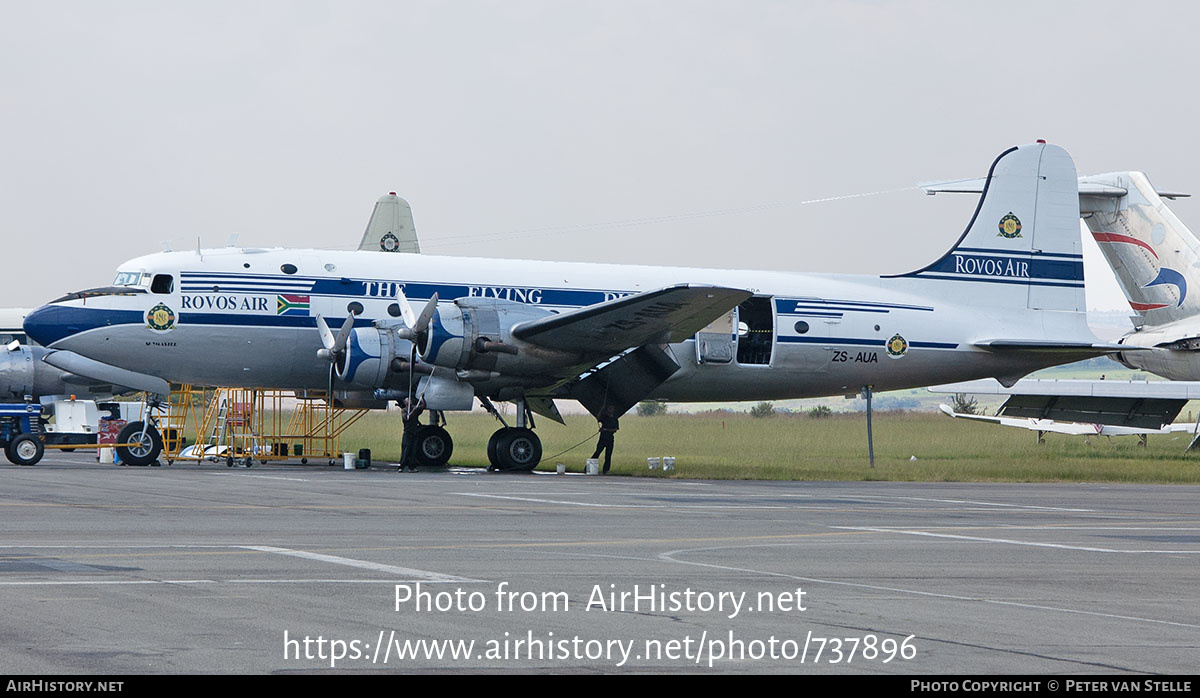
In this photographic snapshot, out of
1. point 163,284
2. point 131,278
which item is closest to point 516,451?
point 163,284

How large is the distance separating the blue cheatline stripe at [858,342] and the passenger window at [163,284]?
1253 centimetres

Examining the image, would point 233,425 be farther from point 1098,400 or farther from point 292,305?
point 1098,400

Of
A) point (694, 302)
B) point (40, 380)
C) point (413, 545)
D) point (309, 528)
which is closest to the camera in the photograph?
point (413, 545)

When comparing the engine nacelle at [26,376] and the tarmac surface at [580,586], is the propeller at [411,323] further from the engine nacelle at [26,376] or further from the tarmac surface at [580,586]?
the engine nacelle at [26,376]

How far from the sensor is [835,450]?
37719 mm

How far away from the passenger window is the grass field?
7630 mm

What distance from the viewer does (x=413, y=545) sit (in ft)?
37.0

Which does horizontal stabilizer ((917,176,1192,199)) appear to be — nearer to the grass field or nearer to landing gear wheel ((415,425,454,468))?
the grass field

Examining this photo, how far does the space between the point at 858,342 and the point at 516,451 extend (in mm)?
8100

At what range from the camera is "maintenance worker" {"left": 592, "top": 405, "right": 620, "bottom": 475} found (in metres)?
26.2

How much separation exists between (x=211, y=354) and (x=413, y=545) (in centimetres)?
1559

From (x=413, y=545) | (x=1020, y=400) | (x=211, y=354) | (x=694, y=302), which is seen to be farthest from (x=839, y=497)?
(x=1020, y=400)

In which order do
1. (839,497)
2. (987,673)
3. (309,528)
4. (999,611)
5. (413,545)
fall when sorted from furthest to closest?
(839,497), (309,528), (413,545), (999,611), (987,673)

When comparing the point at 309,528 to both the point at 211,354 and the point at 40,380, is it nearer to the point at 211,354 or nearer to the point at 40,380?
the point at 211,354
